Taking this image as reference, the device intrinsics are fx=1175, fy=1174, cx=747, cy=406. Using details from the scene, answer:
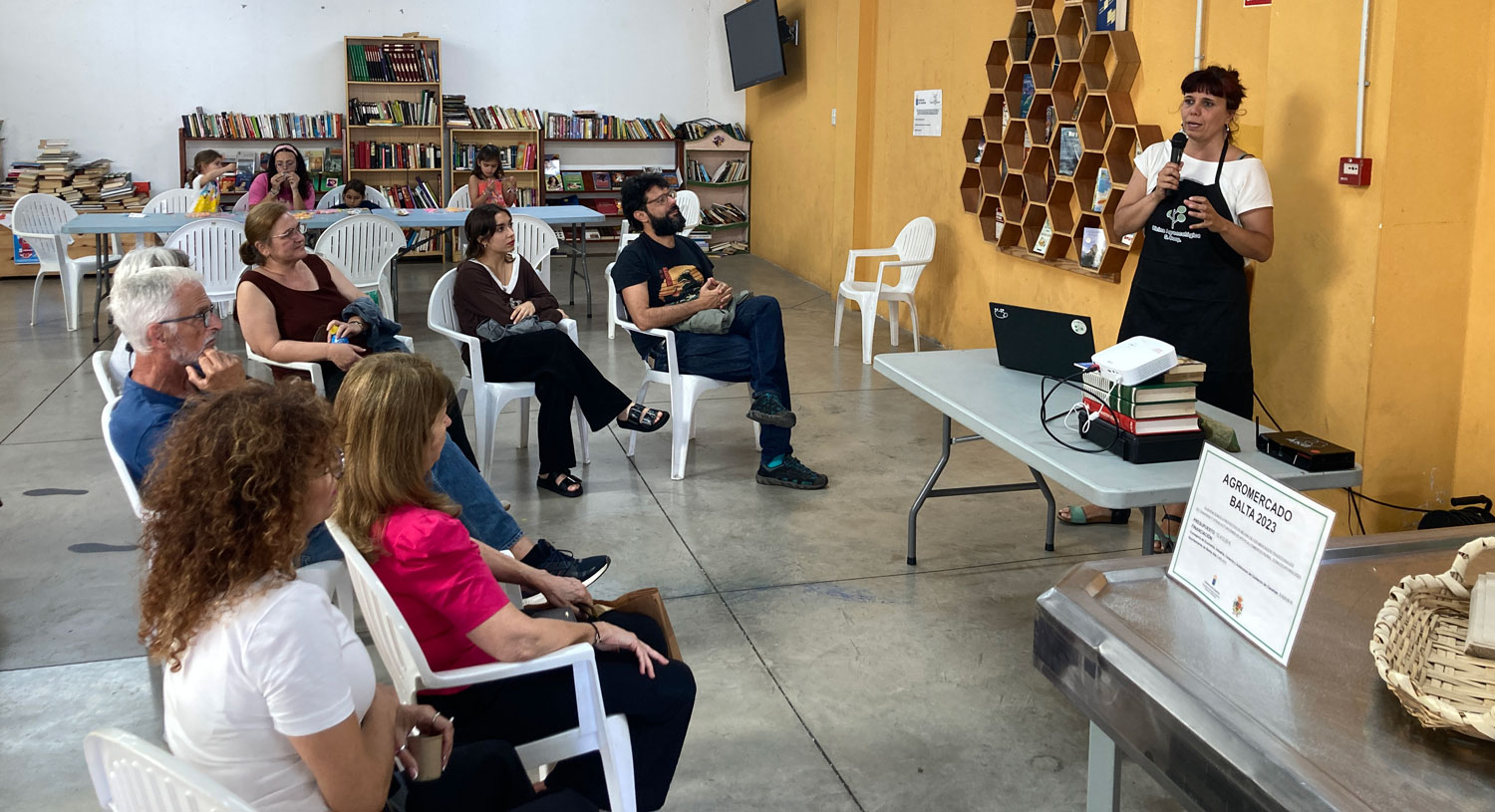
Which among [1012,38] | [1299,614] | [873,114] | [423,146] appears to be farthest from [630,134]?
[1299,614]

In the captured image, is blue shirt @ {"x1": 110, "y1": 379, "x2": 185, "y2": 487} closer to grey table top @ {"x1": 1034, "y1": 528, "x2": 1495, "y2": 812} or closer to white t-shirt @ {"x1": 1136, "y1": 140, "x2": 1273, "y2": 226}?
grey table top @ {"x1": 1034, "y1": 528, "x2": 1495, "y2": 812}

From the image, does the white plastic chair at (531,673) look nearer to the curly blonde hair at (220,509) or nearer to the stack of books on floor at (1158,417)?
the curly blonde hair at (220,509)

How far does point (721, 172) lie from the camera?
37.4ft

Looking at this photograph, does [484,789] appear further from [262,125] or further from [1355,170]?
[262,125]

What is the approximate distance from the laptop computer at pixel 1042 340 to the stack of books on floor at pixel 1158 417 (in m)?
0.55

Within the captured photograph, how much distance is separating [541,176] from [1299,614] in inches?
406

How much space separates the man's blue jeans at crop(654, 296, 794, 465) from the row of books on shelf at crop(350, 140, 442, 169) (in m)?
7.05

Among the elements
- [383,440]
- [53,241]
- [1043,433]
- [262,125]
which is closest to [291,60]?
[262,125]

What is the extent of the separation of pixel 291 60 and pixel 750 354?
7.76 meters

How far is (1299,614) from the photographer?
1402 mm

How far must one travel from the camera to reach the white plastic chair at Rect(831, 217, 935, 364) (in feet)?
22.3

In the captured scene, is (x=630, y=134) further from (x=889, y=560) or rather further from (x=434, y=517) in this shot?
(x=434, y=517)

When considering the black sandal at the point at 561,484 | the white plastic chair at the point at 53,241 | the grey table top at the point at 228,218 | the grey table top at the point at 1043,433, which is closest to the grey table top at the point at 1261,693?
the grey table top at the point at 1043,433

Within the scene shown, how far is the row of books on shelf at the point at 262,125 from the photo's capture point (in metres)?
10.3
